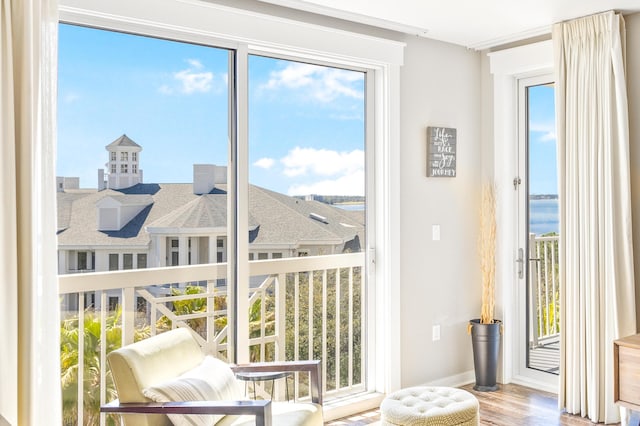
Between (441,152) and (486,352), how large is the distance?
1.47 meters

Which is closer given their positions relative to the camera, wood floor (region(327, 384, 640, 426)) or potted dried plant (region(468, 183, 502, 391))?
wood floor (region(327, 384, 640, 426))

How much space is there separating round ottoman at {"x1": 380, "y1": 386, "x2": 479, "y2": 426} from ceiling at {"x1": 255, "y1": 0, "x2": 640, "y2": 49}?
86.3 inches

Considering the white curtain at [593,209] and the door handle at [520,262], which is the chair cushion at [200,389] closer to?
the white curtain at [593,209]

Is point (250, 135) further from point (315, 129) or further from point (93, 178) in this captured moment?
point (93, 178)

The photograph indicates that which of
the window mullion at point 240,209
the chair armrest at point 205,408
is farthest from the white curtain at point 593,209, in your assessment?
the chair armrest at point 205,408

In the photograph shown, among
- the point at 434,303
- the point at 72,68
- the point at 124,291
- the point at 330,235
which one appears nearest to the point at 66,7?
the point at 72,68

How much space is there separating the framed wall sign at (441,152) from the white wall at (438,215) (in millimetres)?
46

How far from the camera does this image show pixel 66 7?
2.79 meters

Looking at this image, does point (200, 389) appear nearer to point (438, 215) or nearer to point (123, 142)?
point (123, 142)

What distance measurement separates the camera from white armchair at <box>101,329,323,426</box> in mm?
2355

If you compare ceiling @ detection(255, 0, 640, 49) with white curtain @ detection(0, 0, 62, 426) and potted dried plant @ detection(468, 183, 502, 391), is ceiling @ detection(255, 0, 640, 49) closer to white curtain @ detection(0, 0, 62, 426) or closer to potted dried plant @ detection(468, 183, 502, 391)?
A: potted dried plant @ detection(468, 183, 502, 391)

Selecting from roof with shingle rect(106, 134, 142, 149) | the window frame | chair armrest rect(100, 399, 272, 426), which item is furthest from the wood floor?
roof with shingle rect(106, 134, 142, 149)

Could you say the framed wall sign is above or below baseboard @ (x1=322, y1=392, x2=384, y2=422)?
above

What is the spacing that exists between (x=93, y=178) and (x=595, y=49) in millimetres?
3027
